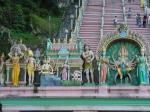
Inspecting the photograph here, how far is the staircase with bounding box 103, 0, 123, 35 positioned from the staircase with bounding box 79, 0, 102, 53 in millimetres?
391

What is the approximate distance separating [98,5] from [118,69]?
461 inches

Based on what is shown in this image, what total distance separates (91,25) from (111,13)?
2.80 meters

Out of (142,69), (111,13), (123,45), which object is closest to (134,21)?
(111,13)

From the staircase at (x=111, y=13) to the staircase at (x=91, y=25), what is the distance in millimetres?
391

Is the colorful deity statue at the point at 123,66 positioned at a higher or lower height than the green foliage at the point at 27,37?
lower

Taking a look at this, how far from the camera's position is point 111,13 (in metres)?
31.9

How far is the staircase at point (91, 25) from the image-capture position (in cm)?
2748

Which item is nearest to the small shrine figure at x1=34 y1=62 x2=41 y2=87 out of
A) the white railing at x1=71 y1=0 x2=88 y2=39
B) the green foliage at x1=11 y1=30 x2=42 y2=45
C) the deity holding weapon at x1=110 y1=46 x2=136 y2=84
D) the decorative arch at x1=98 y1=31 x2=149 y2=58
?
the decorative arch at x1=98 y1=31 x2=149 y2=58

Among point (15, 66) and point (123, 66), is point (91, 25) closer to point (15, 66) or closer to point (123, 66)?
point (123, 66)

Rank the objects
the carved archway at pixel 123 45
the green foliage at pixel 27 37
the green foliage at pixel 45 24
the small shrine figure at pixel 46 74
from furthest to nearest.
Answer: the green foliage at pixel 45 24 < the green foliage at pixel 27 37 < the carved archway at pixel 123 45 < the small shrine figure at pixel 46 74

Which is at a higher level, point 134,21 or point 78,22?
point 134,21

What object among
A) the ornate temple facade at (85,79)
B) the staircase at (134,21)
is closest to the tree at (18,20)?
the staircase at (134,21)

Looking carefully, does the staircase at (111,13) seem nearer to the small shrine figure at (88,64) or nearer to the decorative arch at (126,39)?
the decorative arch at (126,39)

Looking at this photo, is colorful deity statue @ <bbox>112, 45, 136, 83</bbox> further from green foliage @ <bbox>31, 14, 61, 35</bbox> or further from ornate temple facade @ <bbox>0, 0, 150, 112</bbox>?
green foliage @ <bbox>31, 14, 61, 35</bbox>
